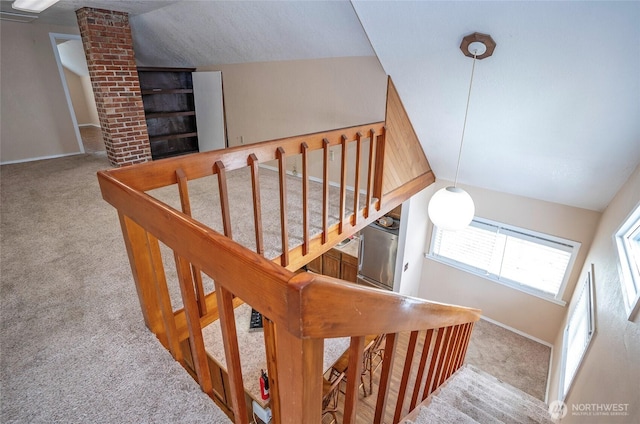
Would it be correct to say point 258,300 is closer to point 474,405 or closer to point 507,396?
point 474,405

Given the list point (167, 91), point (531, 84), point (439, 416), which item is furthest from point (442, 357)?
point (167, 91)

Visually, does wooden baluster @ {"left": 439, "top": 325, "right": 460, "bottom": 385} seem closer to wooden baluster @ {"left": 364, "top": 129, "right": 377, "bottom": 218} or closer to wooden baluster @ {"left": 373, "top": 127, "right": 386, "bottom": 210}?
wooden baluster @ {"left": 364, "top": 129, "right": 377, "bottom": 218}

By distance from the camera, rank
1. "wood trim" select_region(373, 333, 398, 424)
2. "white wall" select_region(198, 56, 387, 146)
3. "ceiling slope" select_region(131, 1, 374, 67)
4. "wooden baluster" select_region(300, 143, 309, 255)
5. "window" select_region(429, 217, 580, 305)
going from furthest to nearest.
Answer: "window" select_region(429, 217, 580, 305)
"white wall" select_region(198, 56, 387, 146)
"ceiling slope" select_region(131, 1, 374, 67)
"wooden baluster" select_region(300, 143, 309, 255)
"wood trim" select_region(373, 333, 398, 424)

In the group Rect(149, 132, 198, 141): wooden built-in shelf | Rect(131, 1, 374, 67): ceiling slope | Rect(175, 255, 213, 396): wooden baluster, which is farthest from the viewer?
Rect(149, 132, 198, 141): wooden built-in shelf

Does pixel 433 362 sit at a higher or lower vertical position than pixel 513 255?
higher

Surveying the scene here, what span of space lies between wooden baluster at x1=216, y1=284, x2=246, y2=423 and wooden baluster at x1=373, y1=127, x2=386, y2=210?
2.54m

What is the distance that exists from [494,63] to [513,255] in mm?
3072

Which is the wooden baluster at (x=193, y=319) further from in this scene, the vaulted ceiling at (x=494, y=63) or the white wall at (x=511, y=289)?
the white wall at (x=511, y=289)

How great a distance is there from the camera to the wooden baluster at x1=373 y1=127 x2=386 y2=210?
125 inches

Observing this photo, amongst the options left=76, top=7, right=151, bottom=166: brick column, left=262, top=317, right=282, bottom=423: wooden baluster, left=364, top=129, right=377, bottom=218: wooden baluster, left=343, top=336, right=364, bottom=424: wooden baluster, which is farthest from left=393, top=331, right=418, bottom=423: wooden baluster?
left=76, top=7, right=151, bottom=166: brick column

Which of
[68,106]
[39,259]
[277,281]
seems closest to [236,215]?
[39,259]

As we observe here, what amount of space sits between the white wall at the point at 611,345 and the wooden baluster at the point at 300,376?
1.51 metres

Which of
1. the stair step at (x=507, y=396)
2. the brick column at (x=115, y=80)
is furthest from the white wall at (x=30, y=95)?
the stair step at (x=507, y=396)

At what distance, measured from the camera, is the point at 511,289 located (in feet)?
15.3
